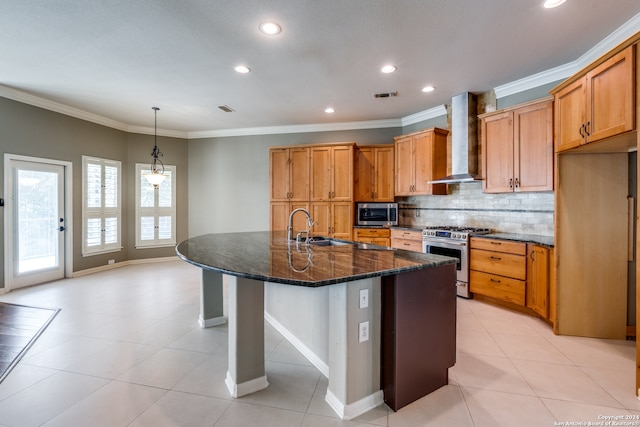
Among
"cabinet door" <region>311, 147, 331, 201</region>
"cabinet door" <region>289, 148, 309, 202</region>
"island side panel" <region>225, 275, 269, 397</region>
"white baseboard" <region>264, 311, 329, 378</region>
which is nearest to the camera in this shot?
"island side panel" <region>225, 275, 269, 397</region>

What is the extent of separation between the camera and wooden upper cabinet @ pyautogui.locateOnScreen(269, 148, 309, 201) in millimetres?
5434

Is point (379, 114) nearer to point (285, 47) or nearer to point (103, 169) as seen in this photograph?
point (285, 47)

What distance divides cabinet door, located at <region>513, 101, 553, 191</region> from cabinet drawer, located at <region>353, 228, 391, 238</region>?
2.02 meters

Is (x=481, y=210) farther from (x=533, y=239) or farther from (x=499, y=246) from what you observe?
(x=533, y=239)

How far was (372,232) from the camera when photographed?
5.09 meters

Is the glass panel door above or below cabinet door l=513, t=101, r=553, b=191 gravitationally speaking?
below

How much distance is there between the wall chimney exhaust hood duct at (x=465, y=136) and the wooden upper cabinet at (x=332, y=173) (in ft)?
5.27

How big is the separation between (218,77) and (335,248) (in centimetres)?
274

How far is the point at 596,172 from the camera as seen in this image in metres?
2.80

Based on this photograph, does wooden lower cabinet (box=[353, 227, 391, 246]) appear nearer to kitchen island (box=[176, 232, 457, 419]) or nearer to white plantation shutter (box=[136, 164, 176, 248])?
kitchen island (box=[176, 232, 457, 419])

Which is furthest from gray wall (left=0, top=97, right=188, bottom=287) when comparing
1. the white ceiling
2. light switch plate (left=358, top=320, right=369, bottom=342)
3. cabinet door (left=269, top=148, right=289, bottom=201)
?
light switch plate (left=358, top=320, right=369, bottom=342)

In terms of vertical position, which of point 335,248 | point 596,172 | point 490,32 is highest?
point 490,32

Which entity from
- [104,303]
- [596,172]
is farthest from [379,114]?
[104,303]

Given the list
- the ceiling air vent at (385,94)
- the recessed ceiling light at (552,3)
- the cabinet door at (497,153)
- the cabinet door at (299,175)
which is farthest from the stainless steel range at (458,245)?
the recessed ceiling light at (552,3)
